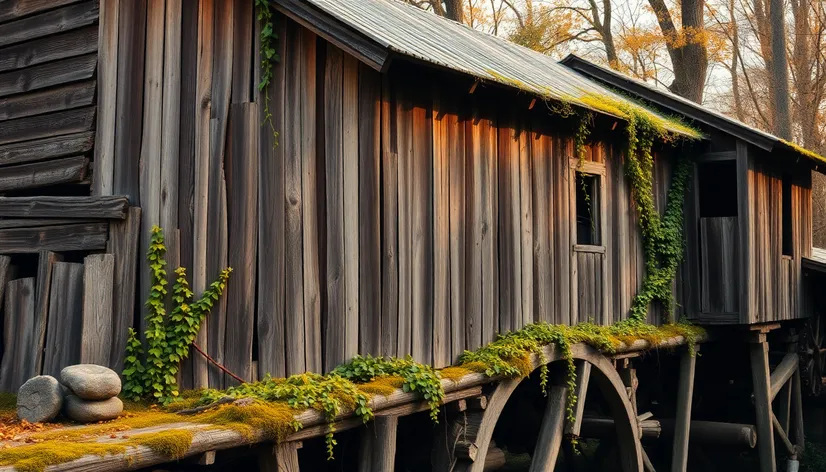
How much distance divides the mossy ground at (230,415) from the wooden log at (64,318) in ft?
1.55

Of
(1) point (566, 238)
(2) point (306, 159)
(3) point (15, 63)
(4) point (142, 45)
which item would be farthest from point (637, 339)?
(3) point (15, 63)

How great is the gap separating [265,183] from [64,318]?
1.96 meters

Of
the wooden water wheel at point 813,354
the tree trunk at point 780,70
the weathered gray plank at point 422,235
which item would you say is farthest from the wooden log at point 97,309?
the tree trunk at point 780,70

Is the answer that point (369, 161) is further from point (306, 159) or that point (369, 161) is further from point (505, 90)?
point (505, 90)

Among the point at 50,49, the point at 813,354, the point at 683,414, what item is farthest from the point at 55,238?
the point at 813,354

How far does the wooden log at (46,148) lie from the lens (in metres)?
8.74

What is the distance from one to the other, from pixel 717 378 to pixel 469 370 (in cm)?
924

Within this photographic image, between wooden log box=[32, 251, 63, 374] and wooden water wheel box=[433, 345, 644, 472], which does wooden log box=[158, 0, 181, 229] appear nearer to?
wooden log box=[32, 251, 63, 374]

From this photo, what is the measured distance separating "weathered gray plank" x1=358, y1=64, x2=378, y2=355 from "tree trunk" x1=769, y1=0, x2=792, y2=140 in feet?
71.5

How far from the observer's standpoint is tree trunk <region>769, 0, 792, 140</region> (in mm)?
27438

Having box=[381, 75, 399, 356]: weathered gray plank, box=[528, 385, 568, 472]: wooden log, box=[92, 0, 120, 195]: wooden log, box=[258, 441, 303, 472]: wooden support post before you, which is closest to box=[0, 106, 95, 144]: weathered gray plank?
box=[92, 0, 120, 195]: wooden log

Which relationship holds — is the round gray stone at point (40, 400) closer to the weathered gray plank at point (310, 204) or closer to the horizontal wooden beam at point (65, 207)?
the horizontal wooden beam at point (65, 207)

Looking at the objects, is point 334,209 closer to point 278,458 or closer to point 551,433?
point 278,458

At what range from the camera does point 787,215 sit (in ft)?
54.5
